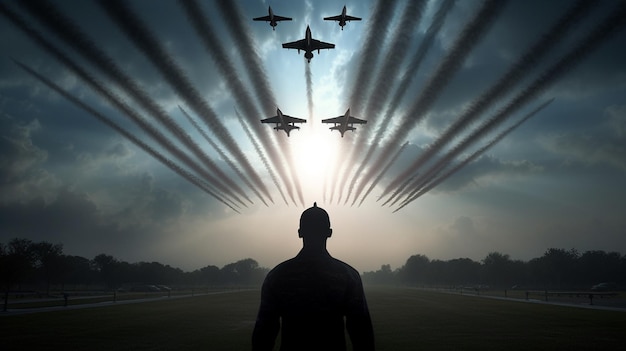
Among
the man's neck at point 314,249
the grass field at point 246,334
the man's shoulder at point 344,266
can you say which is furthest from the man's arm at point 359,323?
the grass field at point 246,334

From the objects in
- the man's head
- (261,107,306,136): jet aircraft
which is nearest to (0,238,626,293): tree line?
(261,107,306,136): jet aircraft

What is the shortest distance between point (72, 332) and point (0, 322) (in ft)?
27.7

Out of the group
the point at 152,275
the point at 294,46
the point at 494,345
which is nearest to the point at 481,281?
the point at 152,275

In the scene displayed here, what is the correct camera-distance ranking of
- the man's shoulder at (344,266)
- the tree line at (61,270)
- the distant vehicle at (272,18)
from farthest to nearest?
the tree line at (61,270) < the distant vehicle at (272,18) < the man's shoulder at (344,266)

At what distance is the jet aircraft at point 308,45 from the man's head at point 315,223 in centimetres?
4329

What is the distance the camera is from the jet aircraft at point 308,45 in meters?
46.2

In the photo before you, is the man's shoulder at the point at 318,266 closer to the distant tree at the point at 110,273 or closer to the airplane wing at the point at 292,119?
the airplane wing at the point at 292,119

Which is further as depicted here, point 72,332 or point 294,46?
point 294,46

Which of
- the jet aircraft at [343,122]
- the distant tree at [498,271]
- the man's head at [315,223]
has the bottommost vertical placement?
the distant tree at [498,271]

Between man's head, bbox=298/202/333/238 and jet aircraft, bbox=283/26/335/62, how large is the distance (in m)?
43.3

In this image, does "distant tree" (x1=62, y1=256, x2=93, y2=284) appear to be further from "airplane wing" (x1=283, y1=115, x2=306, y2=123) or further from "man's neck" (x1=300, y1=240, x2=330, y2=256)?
"man's neck" (x1=300, y1=240, x2=330, y2=256)

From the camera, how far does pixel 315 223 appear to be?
5023mm

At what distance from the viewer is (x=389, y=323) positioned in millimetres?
26891

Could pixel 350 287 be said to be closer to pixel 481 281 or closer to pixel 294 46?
pixel 294 46
